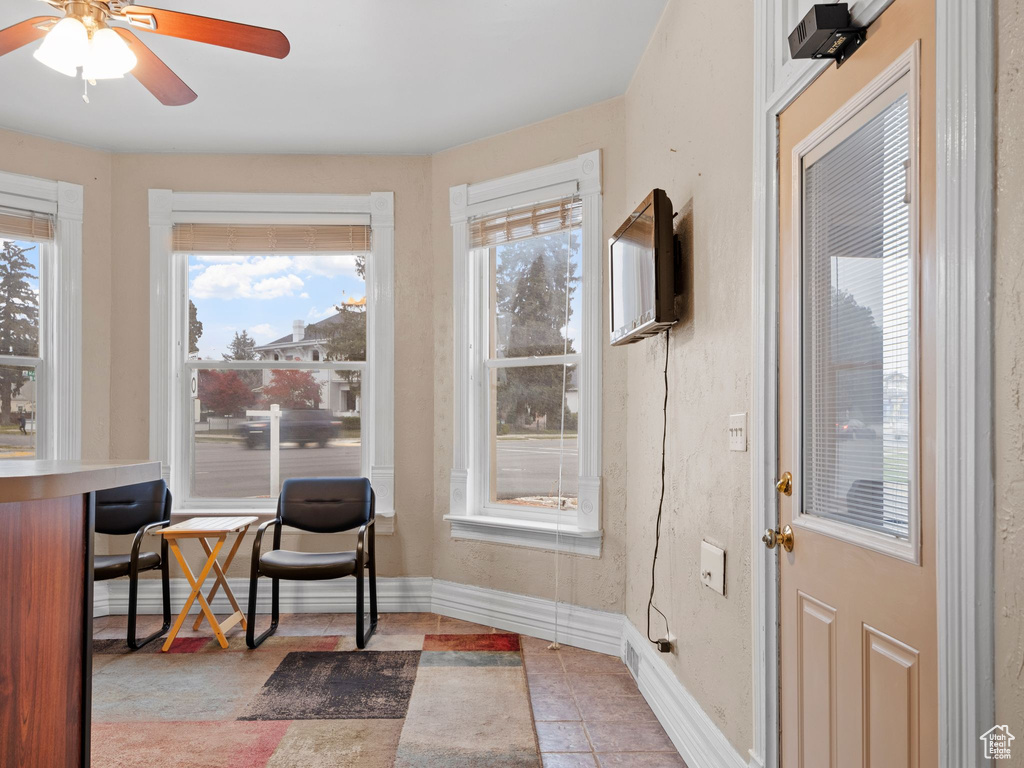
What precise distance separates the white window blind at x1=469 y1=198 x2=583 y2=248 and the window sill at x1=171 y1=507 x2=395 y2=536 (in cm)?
174

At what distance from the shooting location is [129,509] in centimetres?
412

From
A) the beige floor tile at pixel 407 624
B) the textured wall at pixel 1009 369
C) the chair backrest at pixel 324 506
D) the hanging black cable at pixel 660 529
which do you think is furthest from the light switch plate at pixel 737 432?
the chair backrest at pixel 324 506

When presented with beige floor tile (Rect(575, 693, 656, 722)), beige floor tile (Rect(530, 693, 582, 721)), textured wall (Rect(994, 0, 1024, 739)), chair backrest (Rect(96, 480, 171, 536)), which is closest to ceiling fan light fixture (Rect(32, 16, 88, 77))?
textured wall (Rect(994, 0, 1024, 739))

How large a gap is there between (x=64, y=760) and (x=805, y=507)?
183 cm

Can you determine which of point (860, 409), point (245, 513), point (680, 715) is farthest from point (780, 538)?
point (245, 513)

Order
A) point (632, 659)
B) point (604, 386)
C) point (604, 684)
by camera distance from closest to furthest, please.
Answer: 1. point (604, 684)
2. point (632, 659)
3. point (604, 386)

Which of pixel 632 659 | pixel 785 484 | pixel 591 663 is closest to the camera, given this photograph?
pixel 785 484

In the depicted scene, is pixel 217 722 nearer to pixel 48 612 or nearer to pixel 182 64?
pixel 48 612

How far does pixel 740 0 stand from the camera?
2.22 m

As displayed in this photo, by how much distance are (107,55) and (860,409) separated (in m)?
2.31

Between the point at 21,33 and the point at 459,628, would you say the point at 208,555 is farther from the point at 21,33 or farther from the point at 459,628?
the point at 21,33

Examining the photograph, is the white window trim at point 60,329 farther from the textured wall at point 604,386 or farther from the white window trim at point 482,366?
the white window trim at point 482,366

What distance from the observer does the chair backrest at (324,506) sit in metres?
4.17

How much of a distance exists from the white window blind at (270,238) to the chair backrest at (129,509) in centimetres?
147
